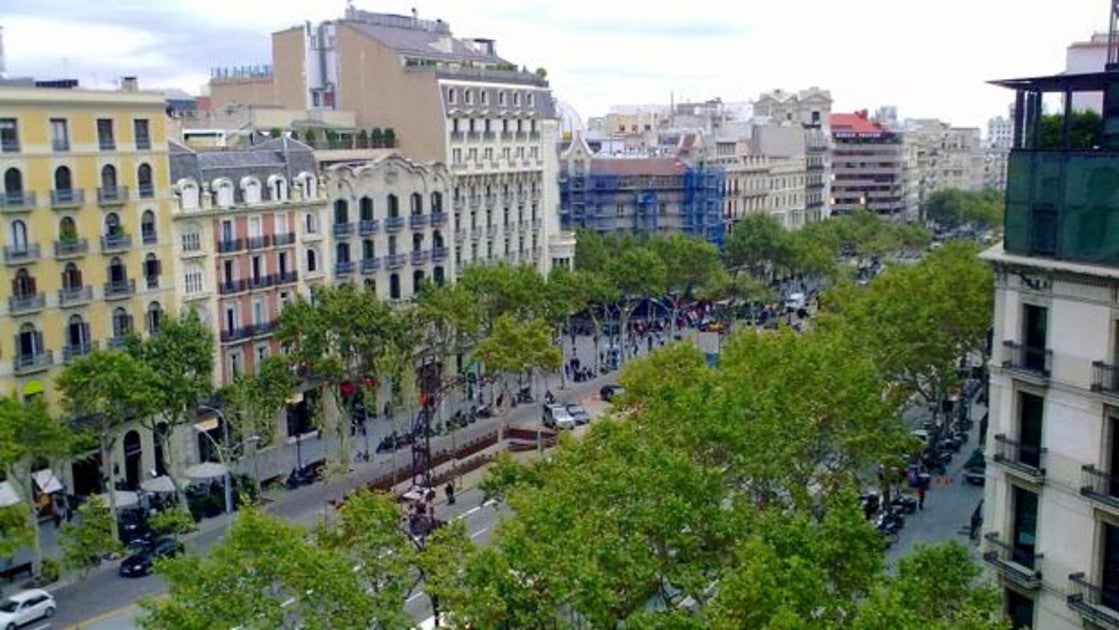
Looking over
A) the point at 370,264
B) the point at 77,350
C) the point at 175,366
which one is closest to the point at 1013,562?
the point at 175,366

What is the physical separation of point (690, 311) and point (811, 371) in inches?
2851

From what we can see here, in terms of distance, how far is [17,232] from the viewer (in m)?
56.8

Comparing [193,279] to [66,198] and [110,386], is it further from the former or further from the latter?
[110,386]

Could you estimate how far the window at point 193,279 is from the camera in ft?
215

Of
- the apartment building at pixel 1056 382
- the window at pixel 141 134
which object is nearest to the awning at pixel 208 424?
the window at pixel 141 134

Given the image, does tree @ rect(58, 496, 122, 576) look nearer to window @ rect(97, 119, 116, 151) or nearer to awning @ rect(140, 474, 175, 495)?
awning @ rect(140, 474, 175, 495)

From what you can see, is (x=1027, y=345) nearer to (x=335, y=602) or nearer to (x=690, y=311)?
(x=335, y=602)

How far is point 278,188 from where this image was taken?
234 feet

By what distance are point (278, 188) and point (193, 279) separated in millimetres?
8554

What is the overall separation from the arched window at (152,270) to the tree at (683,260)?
162ft

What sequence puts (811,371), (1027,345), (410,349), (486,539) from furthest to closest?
(410,349) → (486,539) → (811,371) → (1027,345)

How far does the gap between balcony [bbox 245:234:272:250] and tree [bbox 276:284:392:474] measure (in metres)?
5.92

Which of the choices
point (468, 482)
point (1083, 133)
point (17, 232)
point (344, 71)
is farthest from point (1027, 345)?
point (344, 71)

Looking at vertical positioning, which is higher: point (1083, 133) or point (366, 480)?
point (1083, 133)
